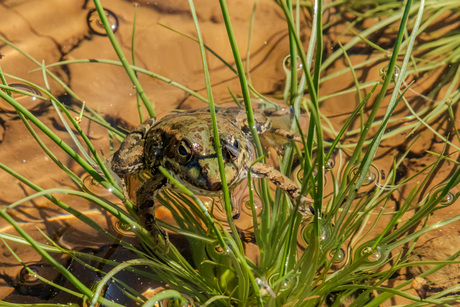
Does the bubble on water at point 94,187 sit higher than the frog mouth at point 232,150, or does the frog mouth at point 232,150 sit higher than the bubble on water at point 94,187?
the frog mouth at point 232,150

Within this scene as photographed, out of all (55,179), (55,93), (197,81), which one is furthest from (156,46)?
(55,179)

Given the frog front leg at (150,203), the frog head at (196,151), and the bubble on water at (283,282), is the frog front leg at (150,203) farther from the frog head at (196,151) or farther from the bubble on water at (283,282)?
the bubble on water at (283,282)

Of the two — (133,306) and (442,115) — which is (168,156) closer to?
(133,306)

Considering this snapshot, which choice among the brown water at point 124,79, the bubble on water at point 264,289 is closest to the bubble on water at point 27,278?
the brown water at point 124,79

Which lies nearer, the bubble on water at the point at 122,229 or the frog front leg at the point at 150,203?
the frog front leg at the point at 150,203

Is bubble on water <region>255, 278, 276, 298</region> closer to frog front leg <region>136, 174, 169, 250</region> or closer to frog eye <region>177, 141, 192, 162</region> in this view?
frog front leg <region>136, 174, 169, 250</region>

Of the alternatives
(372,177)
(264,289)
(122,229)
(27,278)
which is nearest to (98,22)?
(122,229)
